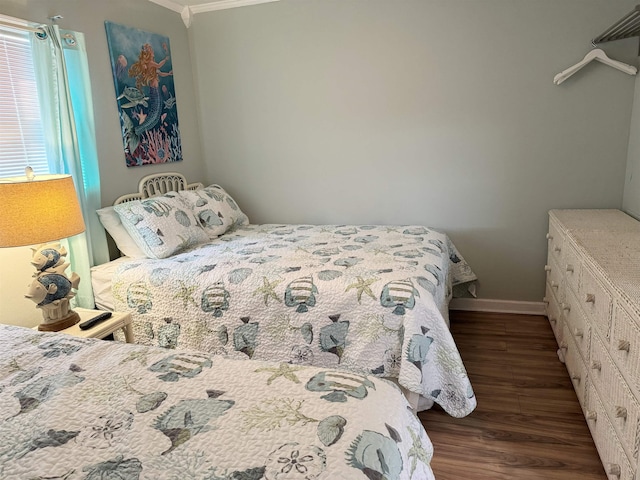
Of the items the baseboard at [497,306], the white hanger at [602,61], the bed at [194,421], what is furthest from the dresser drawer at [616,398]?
the white hanger at [602,61]

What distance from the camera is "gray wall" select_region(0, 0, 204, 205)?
7.89ft

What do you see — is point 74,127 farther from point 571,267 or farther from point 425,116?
point 571,267

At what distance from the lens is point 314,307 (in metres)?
2.11

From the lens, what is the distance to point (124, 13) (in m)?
2.90

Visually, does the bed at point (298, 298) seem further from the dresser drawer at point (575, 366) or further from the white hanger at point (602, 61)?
the white hanger at point (602, 61)

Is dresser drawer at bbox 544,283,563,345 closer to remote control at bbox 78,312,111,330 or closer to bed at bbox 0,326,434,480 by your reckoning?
bed at bbox 0,326,434,480

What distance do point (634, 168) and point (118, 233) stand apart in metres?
3.20

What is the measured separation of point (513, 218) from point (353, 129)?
134 centimetres

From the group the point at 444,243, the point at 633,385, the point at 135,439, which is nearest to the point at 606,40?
the point at 444,243

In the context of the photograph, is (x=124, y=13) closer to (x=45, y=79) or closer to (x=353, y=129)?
(x=45, y=79)

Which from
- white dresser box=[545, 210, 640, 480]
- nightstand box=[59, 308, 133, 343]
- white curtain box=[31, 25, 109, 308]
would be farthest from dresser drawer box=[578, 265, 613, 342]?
white curtain box=[31, 25, 109, 308]

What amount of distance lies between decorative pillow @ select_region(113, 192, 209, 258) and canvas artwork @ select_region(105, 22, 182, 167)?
440 mm

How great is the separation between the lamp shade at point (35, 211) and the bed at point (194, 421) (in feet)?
1.87

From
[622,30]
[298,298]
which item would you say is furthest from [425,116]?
[298,298]
